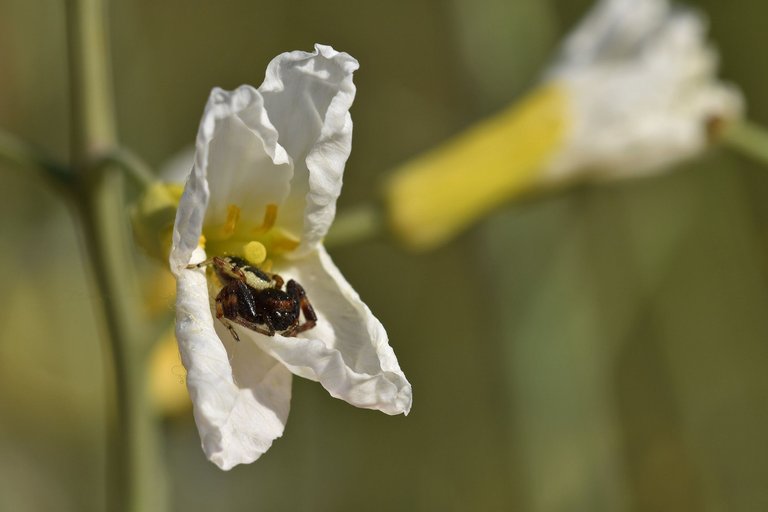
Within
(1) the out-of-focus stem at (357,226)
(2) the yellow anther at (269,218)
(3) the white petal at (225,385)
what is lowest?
(1) the out-of-focus stem at (357,226)

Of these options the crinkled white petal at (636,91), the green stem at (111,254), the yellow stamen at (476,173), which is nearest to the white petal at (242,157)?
the green stem at (111,254)

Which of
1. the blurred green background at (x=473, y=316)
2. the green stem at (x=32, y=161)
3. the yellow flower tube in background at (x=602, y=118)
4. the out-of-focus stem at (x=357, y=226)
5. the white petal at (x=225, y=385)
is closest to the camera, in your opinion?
the white petal at (x=225, y=385)

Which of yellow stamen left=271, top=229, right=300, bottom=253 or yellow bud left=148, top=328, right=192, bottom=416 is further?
yellow bud left=148, top=328, right=192, bottom=416

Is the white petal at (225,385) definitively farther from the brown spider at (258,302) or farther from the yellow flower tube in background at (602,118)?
the yellow flower tube in background at (602,118)

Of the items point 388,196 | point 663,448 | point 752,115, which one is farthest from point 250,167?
point 752,115

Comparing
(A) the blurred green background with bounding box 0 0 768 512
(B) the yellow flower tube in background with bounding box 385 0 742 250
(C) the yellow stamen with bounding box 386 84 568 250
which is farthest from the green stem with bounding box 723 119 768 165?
(A) the blurred green background with bounding box 0 0 768 512

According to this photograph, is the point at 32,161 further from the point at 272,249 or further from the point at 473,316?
the point at 473,316

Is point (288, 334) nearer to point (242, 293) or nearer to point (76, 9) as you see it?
point (242, 293)

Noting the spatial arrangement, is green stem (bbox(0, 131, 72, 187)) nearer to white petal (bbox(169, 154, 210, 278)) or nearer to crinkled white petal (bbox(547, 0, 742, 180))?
white petal (bbox(169, 154, 210, 278))
